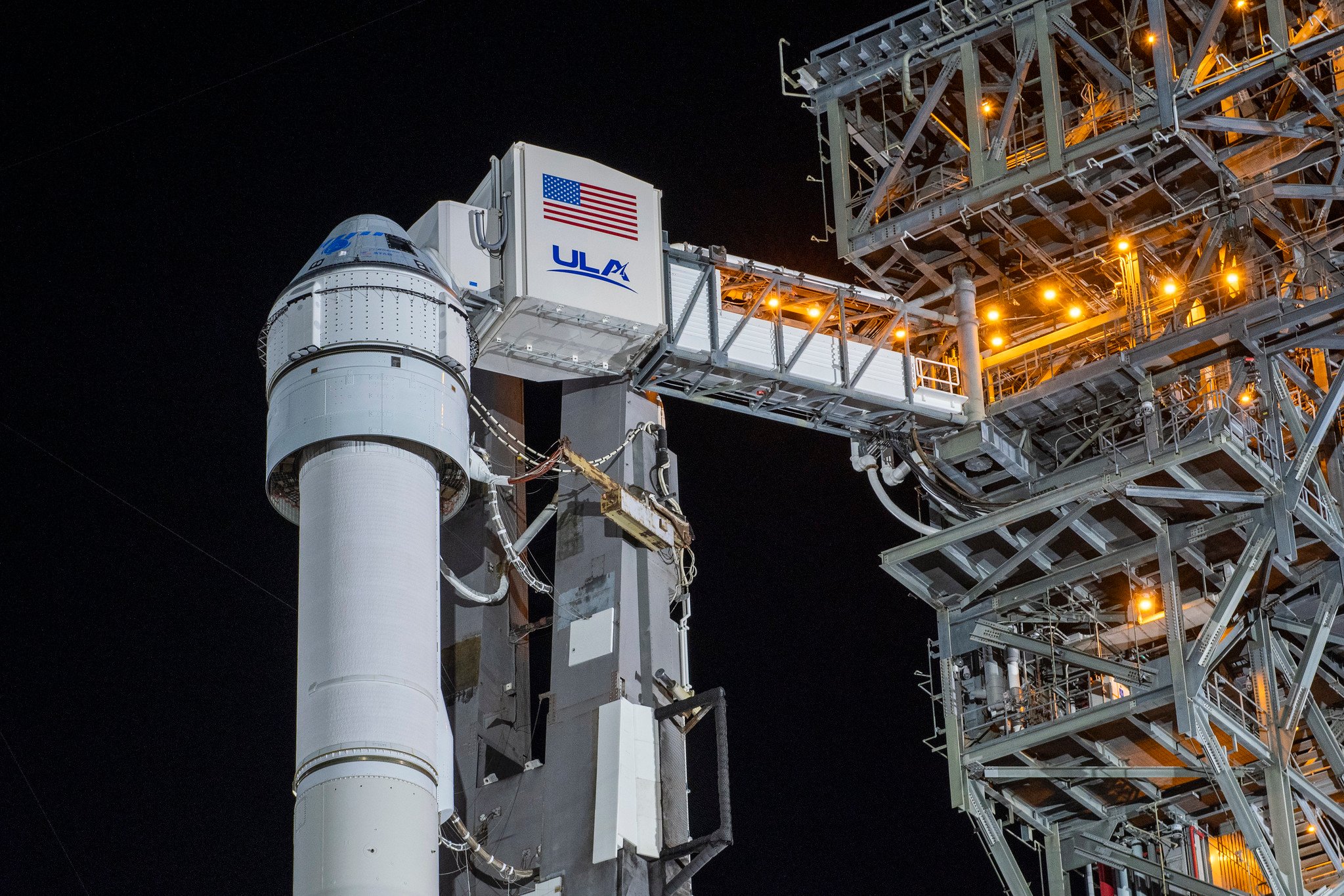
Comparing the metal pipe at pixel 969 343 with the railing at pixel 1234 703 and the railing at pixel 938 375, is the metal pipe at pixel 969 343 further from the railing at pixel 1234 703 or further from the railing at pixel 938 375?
the railing at pixel 1234 703

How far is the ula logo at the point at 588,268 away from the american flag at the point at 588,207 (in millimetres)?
390

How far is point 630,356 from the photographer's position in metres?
29.1

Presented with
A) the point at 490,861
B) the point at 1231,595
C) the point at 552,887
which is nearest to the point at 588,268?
the point at 490,861

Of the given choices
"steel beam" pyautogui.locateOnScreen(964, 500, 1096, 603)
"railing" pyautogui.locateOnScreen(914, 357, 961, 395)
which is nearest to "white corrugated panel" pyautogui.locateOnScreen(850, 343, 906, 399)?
"railing" pyautogui.locateOnScreen(914, 357, 961, 395)

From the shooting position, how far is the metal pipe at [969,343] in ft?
104

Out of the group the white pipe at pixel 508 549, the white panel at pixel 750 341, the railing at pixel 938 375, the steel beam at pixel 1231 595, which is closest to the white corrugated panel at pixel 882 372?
the railing at pixel 938 375

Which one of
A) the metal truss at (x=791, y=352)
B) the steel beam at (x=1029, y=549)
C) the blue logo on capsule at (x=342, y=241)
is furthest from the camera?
the steel beam at (x=1029, y=549)

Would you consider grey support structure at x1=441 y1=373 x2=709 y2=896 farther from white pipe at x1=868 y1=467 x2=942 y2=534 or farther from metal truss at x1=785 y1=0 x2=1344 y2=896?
metal truss at x1=785 y1=0 x2=1344 y2=896

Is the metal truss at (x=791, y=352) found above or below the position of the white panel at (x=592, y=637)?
above

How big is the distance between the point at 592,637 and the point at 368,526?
15.4 feet

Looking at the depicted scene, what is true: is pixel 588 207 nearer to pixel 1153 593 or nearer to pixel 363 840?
pixel 363 840

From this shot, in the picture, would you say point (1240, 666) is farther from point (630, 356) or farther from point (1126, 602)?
point (630, 356)

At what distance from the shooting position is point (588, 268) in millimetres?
28172

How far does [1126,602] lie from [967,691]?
8.49ft
